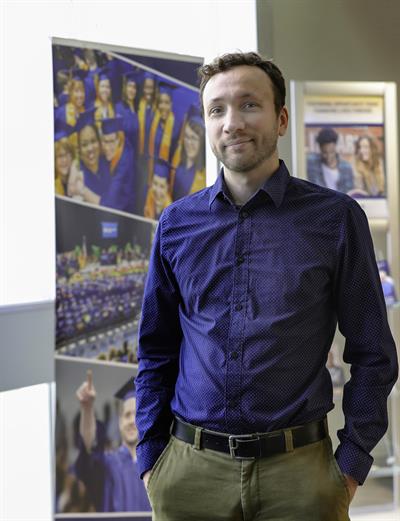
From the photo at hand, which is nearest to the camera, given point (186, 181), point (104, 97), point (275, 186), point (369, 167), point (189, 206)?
point (275, 186)

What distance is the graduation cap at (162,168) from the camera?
115 inches

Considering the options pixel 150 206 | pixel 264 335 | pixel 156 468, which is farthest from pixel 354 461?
pixel 150 206

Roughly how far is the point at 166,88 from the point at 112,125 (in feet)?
0.97

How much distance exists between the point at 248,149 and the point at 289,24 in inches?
61.7

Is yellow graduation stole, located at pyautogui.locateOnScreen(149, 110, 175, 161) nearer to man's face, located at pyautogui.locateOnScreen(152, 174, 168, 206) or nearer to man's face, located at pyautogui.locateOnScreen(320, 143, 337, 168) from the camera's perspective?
man's face, located at pyautogui.locateOnScreen(152, 174, 168, 206)

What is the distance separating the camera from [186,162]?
3.00 meters

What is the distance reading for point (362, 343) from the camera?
5.70 ft

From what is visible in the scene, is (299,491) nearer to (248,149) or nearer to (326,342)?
(326,342)

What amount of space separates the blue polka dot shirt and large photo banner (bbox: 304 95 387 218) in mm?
1316

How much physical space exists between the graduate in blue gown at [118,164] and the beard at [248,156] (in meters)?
1.13

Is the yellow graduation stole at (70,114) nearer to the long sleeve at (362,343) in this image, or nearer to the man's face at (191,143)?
the man's face at (191,143)

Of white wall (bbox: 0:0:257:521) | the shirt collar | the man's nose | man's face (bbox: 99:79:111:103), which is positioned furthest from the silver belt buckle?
man's face (bbox: 99:79:111:103)

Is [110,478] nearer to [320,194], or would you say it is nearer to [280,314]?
[280,314]

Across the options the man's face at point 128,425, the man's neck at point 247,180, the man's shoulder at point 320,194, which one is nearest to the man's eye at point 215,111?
the man's neck at point 247,180
